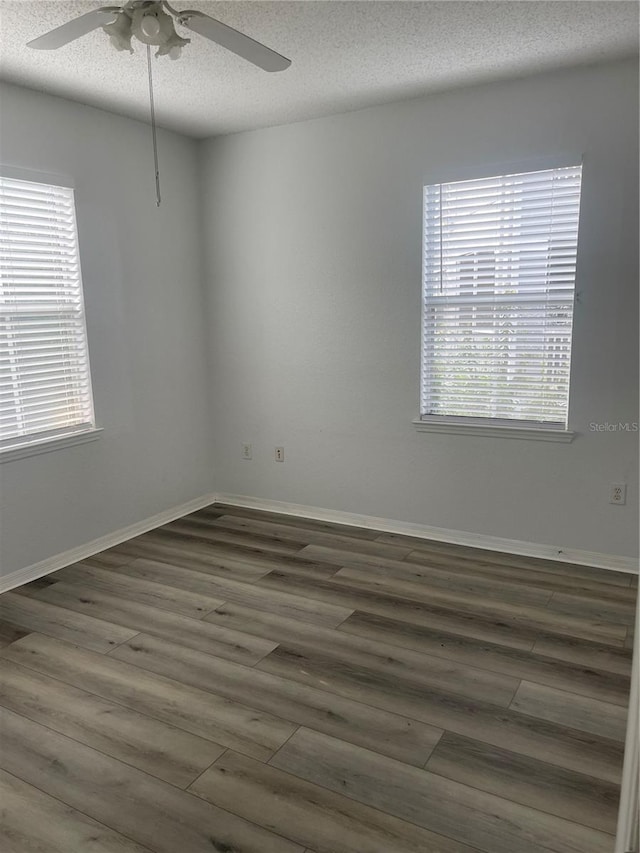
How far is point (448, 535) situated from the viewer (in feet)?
12.6

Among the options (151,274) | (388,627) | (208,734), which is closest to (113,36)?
(151,274)

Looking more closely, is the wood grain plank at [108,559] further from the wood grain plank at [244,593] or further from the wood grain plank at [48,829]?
the wood grain plank at [48,829]

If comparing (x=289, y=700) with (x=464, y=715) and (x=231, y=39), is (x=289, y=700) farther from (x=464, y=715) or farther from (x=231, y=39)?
(x=231, y=39)

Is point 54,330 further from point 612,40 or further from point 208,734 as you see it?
point 612,40

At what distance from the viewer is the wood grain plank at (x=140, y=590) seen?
308 cm

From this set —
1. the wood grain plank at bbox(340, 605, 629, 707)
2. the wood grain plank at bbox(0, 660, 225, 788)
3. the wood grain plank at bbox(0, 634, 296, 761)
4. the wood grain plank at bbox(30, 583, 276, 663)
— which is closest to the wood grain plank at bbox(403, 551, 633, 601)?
the wood grain plank at bbox(340, 605, 629, 707)

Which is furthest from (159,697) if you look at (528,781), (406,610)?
(528,781)

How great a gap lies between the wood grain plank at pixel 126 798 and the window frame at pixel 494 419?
243cm

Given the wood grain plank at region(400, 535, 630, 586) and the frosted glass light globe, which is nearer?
the frosted glass light globe

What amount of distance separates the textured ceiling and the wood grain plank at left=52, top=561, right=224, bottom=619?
256 centimetres

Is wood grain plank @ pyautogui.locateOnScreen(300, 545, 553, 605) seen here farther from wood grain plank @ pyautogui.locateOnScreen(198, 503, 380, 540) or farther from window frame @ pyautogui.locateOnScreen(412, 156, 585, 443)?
window frame @ pyautogui.locateOnScreen(412, 156, 585, 443)

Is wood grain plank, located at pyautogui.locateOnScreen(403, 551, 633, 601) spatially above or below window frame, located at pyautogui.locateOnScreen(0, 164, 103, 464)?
below

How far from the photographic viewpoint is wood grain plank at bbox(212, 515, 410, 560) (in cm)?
372

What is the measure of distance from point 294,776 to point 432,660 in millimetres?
826
